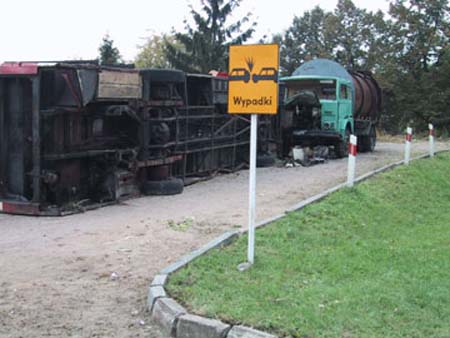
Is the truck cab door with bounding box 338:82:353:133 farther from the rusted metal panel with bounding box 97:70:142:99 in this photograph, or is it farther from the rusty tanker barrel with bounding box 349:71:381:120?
the rusted metal panel with bounding box 97:70:142:99

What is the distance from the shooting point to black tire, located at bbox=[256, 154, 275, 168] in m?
18.8

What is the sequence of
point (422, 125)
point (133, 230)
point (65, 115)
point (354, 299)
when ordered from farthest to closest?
point (422, 125)
point (65, 115)
point (133, 230)
point (354, 299)

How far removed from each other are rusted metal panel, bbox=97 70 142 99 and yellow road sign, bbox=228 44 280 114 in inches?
180

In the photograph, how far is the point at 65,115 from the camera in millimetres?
10953

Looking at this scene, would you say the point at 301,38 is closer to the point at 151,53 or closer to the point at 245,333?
the point at 151,53

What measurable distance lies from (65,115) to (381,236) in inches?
217

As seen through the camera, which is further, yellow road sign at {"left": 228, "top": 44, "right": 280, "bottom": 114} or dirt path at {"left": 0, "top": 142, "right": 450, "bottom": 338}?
yellow road sign at {"left": 228, "top": 44, "right": 280, "bottom": 114}

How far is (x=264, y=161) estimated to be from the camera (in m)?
18.9

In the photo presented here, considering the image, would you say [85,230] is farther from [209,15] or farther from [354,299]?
[209,15]

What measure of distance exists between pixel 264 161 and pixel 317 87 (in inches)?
172

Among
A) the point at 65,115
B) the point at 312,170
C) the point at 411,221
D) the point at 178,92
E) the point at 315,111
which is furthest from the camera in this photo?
the point at 315,111

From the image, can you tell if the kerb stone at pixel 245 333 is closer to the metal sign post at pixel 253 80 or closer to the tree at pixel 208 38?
the metal sign post at pixel 253 80

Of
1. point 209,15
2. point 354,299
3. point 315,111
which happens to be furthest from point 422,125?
point 354,299

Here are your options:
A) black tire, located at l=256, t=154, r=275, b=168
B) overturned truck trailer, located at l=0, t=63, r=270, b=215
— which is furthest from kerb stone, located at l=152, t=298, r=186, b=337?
black tire, located at l=256, t=154, r=275, b=168
